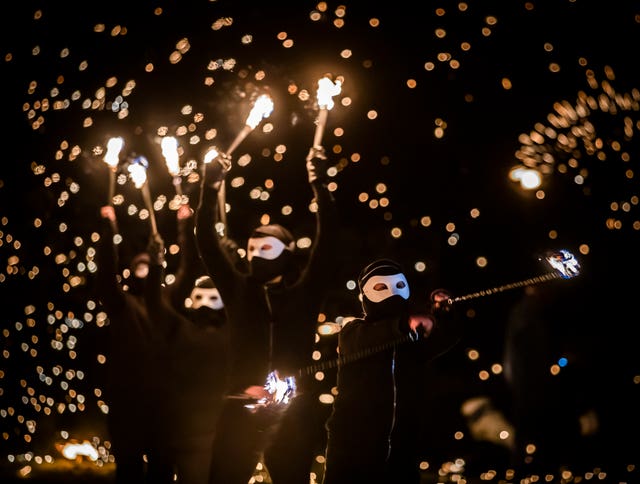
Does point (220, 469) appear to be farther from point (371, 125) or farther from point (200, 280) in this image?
point (371, 125)

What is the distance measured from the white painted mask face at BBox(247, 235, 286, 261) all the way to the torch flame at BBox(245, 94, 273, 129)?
639mm

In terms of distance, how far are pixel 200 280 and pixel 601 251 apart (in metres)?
2.90

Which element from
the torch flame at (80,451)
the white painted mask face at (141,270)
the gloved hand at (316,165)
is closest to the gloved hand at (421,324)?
the gloved hand at (316,165)

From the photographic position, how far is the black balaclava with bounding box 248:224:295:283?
288 centimetres

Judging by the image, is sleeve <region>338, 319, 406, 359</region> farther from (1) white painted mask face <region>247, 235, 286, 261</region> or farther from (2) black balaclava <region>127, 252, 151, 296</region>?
(2) black balaclava <region>127, 252, 151, 296</region>

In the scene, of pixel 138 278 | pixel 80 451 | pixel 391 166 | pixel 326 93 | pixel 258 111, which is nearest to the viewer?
pixel 326 93

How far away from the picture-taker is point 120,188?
4.44 meters

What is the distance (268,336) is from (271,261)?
Answer: 15.6 inches

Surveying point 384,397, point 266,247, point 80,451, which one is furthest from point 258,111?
point 80,451

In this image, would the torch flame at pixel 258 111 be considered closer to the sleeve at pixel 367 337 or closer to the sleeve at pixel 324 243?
the sleeve at pixel 324 243

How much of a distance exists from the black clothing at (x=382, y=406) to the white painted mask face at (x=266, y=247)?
2.01ft

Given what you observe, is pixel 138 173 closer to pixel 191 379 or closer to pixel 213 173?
pixel 213 173

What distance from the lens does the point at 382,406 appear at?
2609mm

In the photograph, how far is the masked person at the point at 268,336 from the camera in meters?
2.53
